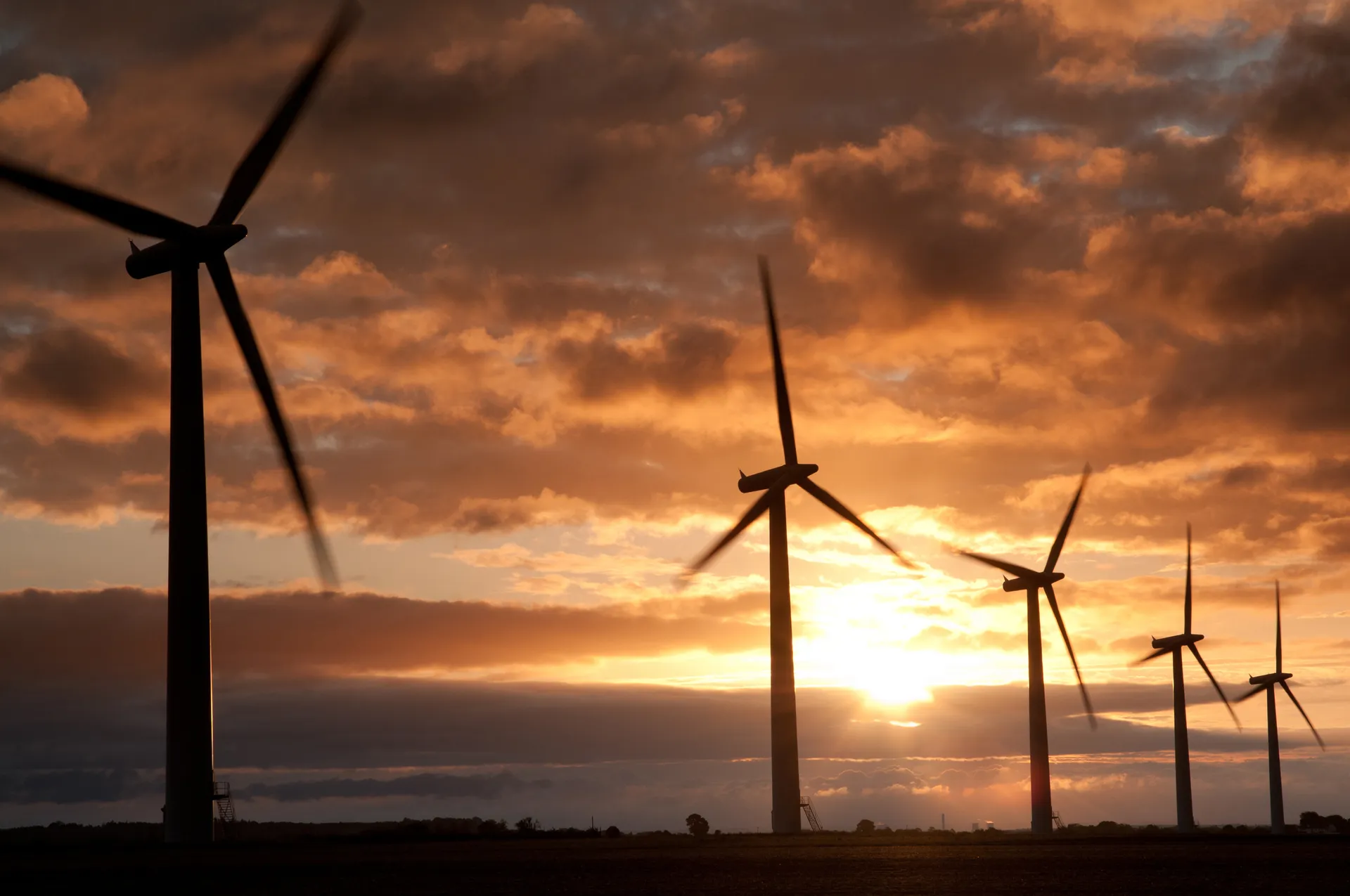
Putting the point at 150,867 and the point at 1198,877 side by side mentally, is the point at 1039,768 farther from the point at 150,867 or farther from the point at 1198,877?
the point at 150,867

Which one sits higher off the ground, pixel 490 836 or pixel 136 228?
pixel 136 228

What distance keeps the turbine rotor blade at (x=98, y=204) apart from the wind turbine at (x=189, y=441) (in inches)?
1.6

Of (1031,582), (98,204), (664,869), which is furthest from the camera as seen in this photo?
(1031,582)

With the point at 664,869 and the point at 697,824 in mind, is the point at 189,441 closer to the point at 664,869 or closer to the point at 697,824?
the point at 664,869

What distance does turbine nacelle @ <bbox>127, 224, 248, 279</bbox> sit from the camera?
59219 millimetres

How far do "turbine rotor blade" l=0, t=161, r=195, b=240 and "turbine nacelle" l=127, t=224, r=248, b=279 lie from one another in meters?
0.44

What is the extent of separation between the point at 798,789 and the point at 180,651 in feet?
172

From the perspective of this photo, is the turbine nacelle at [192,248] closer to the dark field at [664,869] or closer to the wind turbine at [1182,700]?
the dark field at [664,869]

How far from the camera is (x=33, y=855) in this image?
56.6 m

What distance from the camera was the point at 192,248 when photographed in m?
59.3

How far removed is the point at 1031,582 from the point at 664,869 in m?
102

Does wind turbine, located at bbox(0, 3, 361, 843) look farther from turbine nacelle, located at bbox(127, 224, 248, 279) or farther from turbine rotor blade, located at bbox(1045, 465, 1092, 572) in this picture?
turbine rotor blade, located at bbox(1045, 465, 1092, 572)

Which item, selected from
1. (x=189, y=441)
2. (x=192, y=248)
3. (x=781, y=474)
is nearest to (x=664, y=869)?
(x=189, y=441)

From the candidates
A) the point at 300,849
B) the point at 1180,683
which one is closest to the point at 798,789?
the point at 300,849
